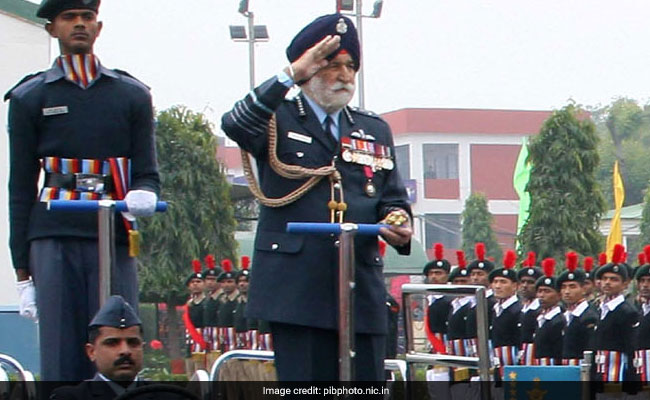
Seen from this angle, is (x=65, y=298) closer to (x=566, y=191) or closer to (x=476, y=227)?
(x=566, y=191)

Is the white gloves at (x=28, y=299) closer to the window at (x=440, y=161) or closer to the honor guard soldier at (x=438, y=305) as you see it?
the honor guard soldier at (x=438, y=305)

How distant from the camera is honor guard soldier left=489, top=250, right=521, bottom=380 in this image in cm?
1511

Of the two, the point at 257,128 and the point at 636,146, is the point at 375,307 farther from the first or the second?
the point at 636,146

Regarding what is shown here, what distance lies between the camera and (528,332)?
49.1ft

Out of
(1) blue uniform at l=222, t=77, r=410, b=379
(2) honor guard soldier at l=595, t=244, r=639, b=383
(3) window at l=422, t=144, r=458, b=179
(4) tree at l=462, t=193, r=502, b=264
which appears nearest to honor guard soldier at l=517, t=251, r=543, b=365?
(2) honor guard soldier at l=595, t=244, r=639, b=383

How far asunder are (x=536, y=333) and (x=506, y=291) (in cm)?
85

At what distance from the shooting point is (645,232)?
1421 inches

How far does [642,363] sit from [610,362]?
0.51 metres

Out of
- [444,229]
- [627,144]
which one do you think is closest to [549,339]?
[444,229]

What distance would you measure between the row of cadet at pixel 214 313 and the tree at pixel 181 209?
1.16 m

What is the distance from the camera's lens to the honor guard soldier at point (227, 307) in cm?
2052

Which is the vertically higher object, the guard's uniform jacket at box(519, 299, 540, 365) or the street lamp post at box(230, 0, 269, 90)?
the street lamp post at box(230, 0, 269, 90)

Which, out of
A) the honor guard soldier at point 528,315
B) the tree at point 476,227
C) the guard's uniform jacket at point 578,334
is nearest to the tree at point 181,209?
the honor guard soldier at point 528,315

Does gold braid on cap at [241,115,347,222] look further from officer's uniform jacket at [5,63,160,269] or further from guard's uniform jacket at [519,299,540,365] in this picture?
guard's uniform jacket at [519,299,540,365]
